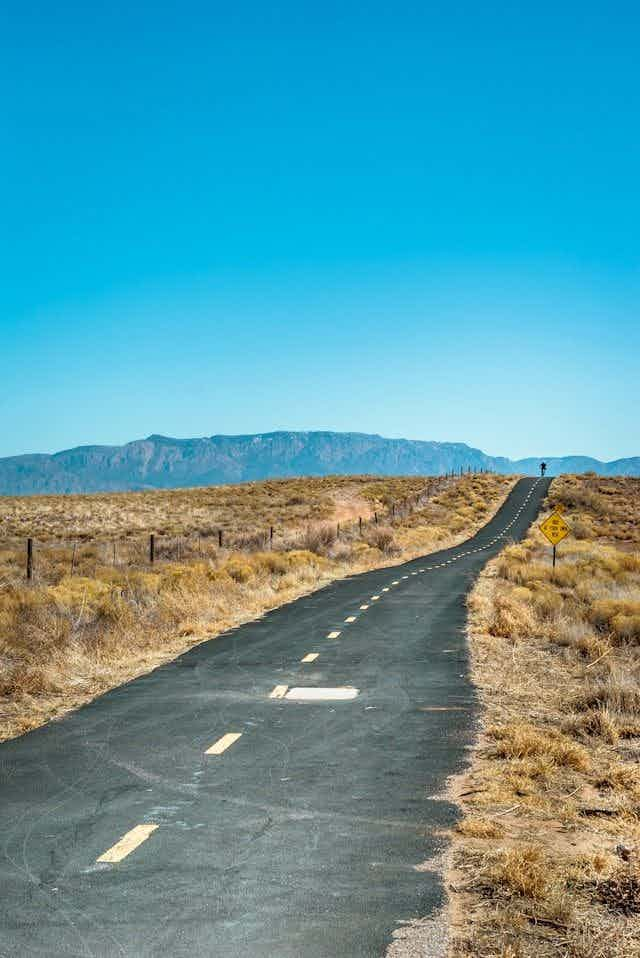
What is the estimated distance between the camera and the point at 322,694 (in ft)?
38.8

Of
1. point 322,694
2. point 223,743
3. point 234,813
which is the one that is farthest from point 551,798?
point 322,694

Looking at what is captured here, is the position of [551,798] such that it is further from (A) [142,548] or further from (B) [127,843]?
(A) [142,548]

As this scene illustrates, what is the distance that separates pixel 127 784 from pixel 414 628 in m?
11.3

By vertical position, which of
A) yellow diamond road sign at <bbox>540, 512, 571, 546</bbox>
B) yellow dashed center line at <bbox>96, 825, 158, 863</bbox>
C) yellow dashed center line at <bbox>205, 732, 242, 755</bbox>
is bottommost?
yellow dashed center line at <bbox>205, 732, 242, 755</bbox>

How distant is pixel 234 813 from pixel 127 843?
3.05ft

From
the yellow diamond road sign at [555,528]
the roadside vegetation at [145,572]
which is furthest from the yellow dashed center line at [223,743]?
the yellow diamond road sign at [555,528]

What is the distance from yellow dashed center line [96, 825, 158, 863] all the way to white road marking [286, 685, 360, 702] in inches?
198

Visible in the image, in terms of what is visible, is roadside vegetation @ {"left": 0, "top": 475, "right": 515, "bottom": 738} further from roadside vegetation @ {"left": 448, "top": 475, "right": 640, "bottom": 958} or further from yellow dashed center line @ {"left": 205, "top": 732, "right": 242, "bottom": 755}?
roadside vegetation @ {"left": 448, "top": 475, "right": 640, "bottom": 958}

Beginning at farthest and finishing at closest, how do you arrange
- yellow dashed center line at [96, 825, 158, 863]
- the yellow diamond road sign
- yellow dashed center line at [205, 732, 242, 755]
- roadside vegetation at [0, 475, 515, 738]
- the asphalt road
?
1. the yellow diamond road sign
2. roadside vegetation at [0, 475, 515, 738]
3. yellow dashed center line at [205, 732, 242, 755]
4. yellow dashed center line at [96, 825, 158, 863]
5. the asphalt road

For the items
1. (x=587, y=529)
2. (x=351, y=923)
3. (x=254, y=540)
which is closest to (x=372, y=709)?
(x=351, y=923)

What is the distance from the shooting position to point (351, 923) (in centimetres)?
490

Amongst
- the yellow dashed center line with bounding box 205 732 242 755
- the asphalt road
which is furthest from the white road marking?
the yellow dashed center line with bounding box 205 732 242 755

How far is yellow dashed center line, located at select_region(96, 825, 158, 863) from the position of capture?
19.4ft

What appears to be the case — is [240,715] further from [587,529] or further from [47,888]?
[587,529]
